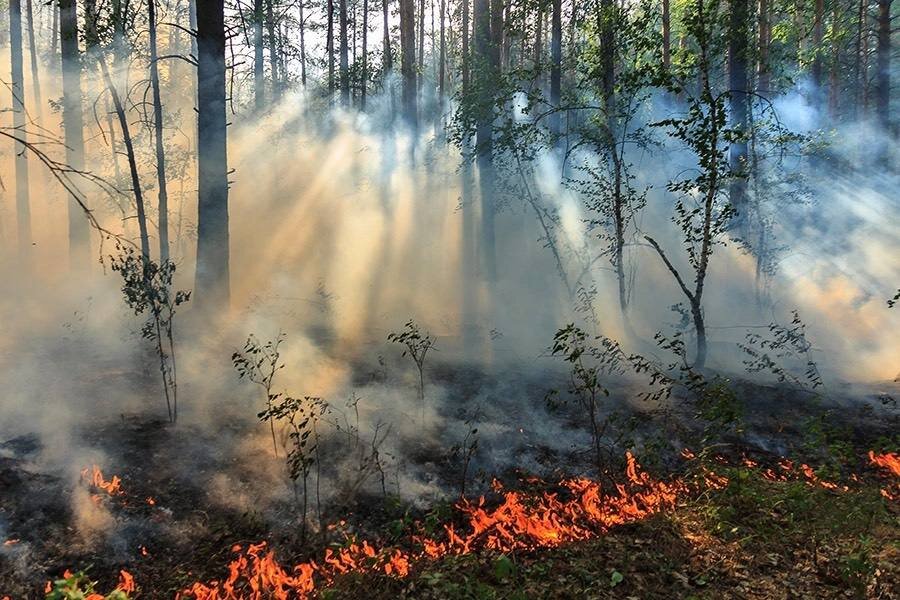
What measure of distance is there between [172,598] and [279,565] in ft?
3.05

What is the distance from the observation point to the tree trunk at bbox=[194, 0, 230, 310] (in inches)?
412

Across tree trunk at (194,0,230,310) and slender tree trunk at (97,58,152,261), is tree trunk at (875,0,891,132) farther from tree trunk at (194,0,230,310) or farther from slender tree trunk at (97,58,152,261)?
slender tree trunk at (97,58,152,261)

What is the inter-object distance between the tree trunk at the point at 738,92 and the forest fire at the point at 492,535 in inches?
311

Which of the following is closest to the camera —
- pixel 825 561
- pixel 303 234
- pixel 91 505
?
pixel 825 561

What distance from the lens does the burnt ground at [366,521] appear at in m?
4.57

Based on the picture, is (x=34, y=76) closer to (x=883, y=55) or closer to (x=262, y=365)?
(x=262, y=365)

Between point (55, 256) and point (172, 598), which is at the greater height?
point (55, 256)

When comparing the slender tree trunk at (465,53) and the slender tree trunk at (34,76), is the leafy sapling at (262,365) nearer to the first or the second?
the slender tree trunk at (465,53)

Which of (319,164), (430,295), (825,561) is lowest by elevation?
(825,561)

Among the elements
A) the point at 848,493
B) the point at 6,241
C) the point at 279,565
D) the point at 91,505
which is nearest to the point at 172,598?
the point at 279,565

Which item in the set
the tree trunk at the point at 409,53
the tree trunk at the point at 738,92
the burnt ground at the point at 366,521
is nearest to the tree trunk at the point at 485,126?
the tree trunk at the point at 738,92

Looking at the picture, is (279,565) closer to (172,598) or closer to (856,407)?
(172,598)

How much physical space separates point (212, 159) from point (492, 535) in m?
8.90

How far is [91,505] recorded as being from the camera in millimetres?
5699
